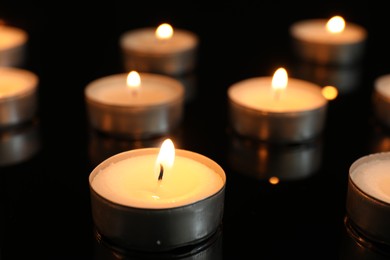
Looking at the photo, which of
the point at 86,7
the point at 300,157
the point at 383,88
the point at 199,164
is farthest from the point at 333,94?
the point at 86,7

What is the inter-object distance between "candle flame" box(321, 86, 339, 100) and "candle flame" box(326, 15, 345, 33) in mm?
293

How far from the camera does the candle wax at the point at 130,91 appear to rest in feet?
4.95

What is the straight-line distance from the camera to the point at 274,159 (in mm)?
1341

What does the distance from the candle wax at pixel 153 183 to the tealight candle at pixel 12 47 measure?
0.84 metres

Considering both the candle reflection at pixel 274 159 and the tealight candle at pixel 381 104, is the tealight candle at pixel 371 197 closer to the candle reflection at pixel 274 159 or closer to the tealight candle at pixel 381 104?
the candle reflection at pixel 274 159

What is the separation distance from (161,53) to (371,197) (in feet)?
3.04

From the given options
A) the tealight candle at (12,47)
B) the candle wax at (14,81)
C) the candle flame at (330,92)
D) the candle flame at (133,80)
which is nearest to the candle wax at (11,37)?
the tealight candle at (12,47)

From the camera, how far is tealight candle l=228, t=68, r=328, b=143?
1340mm

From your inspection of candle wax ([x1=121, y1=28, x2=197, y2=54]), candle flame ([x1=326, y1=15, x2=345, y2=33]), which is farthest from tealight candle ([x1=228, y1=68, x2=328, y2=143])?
candle flame ([x1=326, y1=15, x2=345, y2=33])

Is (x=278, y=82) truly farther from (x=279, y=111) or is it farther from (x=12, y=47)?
(x=12, y=47)

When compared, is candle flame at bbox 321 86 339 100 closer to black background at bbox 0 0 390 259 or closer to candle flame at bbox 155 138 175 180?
black background at bbox 0 0 390 259

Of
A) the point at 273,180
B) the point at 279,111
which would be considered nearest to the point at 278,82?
the point at 279,111

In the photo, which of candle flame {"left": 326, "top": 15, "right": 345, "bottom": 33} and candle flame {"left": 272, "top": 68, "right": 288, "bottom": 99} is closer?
candle flame {"left": 272, "top": 68, "right": 288, "bottom": 99}

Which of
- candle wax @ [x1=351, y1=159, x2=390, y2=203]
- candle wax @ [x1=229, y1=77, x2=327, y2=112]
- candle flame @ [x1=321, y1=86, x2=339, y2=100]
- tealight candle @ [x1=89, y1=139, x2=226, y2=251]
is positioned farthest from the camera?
candle flame @ [x1=321, y1=86, x2=339, y2=100]
